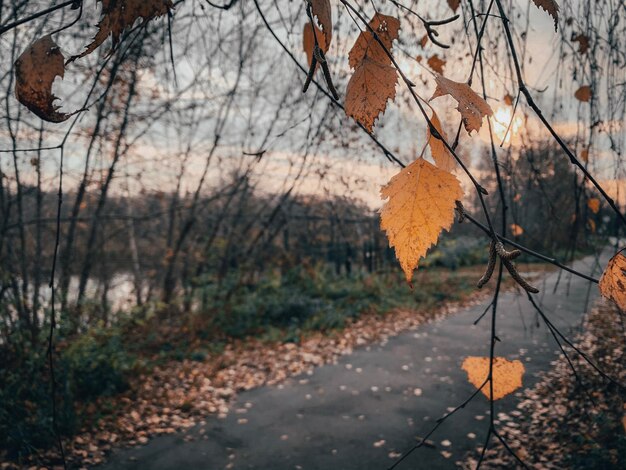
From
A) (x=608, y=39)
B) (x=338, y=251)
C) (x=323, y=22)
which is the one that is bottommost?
(x=338, y=251)

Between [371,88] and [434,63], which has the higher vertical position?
[434,63]

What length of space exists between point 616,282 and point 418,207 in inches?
15.3

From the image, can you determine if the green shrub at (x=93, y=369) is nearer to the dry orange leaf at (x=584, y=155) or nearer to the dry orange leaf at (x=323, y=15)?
the dry orange leaf at (x=584, y=155)

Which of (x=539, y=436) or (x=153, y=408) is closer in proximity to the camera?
(x=539, y=436)

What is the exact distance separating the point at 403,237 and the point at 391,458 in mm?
3433

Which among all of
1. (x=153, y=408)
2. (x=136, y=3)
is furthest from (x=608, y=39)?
(x=153, y=408)

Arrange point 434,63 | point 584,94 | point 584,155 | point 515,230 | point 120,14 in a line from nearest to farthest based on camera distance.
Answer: point 120,14 < point 434,63 < point 515,230 < point 584,94 < point 584,155

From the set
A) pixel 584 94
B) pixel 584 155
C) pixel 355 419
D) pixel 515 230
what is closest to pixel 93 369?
pixel 355 419

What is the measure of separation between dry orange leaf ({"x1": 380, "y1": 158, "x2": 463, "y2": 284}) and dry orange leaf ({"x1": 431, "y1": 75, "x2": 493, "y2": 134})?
0.07 metres

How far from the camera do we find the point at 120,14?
539 mm

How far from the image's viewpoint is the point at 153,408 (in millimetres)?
4480

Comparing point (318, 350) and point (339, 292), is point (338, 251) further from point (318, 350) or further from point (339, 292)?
point (318, 350)

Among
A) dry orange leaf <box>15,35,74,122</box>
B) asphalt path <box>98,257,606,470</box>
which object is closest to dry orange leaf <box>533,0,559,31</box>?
dry orange leaf <box>15,35,74,122</box>

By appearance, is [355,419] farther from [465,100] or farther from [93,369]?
[465,100]
